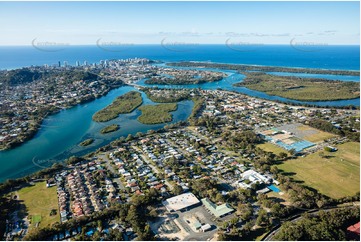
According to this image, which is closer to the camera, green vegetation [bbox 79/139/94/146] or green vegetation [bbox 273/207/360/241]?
green vegetation [bbox 273/207/360/241]


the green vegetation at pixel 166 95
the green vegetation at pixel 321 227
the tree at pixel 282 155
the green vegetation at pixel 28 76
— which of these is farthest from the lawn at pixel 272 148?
the green vegetation at pixel 28 76

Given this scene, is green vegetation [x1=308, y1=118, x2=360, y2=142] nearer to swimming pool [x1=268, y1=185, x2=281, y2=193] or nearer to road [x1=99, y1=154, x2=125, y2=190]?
Answer: swimming pool [x1=268, y1=185, x2=281, y2=193]

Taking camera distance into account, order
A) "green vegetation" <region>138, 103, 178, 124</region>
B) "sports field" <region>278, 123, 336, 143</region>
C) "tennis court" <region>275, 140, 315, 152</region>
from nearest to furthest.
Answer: "tennis court" <region>275, 140, 315, 152</region> < "sports field" <region>278, 123, 336, 143</region> < "green vegetation" <region>138, 103, 178, 124</region>

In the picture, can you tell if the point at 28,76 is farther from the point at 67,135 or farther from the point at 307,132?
the point at 307,132

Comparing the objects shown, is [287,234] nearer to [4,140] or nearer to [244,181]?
[244,181]

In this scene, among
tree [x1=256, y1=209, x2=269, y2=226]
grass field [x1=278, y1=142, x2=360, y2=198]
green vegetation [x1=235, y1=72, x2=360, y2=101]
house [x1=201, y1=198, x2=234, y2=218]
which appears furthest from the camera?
green vegetation [x1=235, y1=72, x2=360, y2=101]

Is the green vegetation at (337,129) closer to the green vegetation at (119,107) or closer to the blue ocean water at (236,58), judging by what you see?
the green vegetation at (119,107)

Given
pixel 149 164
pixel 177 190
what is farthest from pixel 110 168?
pixel 177 190

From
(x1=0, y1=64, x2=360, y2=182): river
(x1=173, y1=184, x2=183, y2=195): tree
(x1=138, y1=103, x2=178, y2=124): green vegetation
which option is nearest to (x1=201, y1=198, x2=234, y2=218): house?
(x1=173, y1=184, x2=183, y2=195): tree
